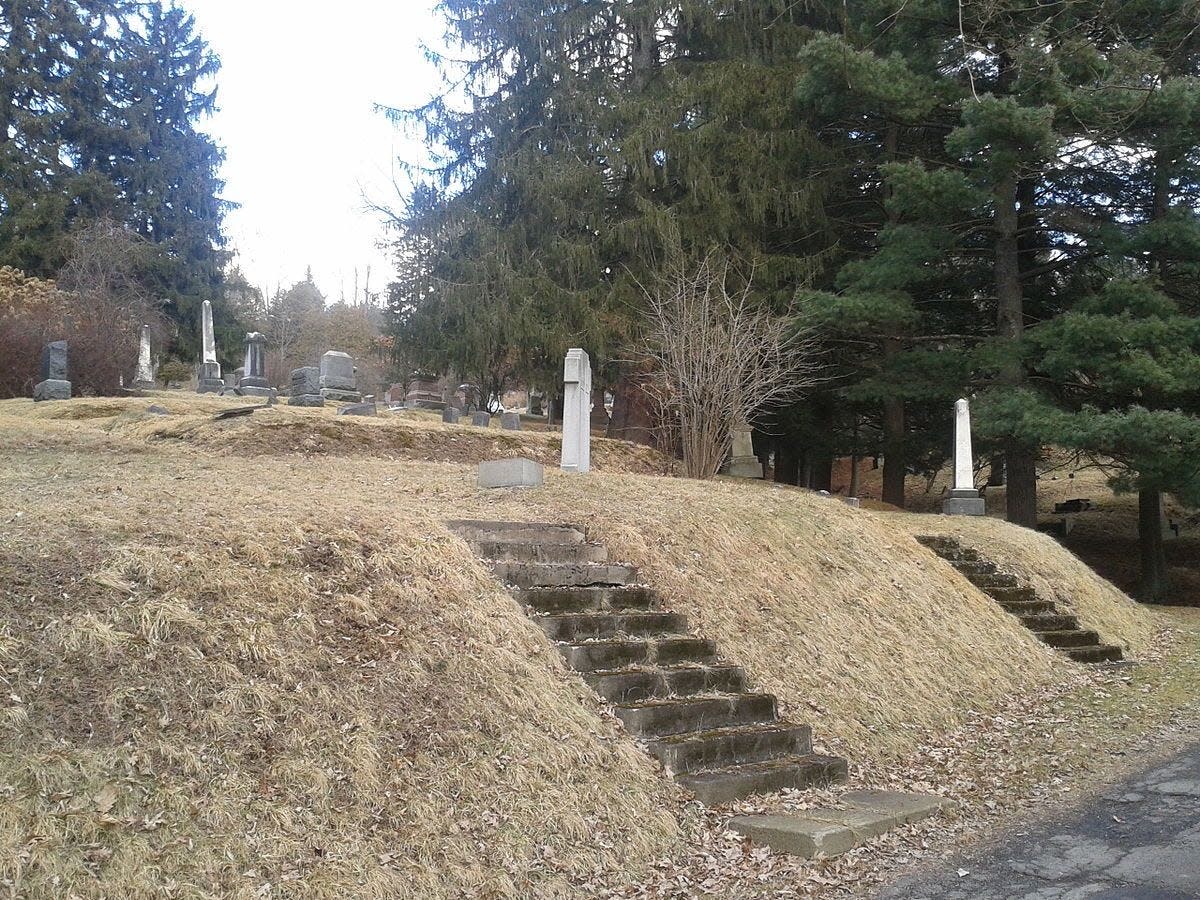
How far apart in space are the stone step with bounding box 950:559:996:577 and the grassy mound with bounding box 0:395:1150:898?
399 cm

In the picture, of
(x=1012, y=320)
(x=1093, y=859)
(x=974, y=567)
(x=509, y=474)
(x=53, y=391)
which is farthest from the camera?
(x=1012, y=320)

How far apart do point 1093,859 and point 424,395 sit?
1892cm

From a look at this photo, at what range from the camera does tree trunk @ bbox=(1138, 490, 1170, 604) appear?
19.0m

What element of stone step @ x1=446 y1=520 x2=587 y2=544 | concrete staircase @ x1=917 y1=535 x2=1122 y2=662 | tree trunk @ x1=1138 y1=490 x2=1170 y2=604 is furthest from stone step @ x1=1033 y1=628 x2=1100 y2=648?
tree trunk @ x1=1138 y1=490 x2=1170 y2=604

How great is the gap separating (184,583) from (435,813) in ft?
6.26

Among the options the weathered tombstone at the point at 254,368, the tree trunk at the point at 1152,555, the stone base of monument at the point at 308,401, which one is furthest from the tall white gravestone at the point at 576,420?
the tree trunk at the point at 1152,555

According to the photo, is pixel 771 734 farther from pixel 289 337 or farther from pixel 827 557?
pixel 289 337

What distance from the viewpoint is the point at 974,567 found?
1320 centimetres

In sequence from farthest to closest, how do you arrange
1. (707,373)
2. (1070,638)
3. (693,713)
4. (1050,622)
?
(707,373), (1050,622), (1070,638), (693,713)

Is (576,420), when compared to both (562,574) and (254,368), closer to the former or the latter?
(562,574)

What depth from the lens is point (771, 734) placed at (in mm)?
6434

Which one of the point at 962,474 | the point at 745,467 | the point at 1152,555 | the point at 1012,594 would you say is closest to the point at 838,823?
the point at 1012,594

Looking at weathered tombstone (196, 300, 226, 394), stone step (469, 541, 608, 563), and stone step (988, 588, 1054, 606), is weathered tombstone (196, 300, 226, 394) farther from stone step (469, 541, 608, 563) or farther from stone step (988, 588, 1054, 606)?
stone step (988, 588, 1054, 606)

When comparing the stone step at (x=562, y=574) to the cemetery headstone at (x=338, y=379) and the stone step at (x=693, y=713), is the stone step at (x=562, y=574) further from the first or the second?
the cemetery headstone at (x=338, y=379)
